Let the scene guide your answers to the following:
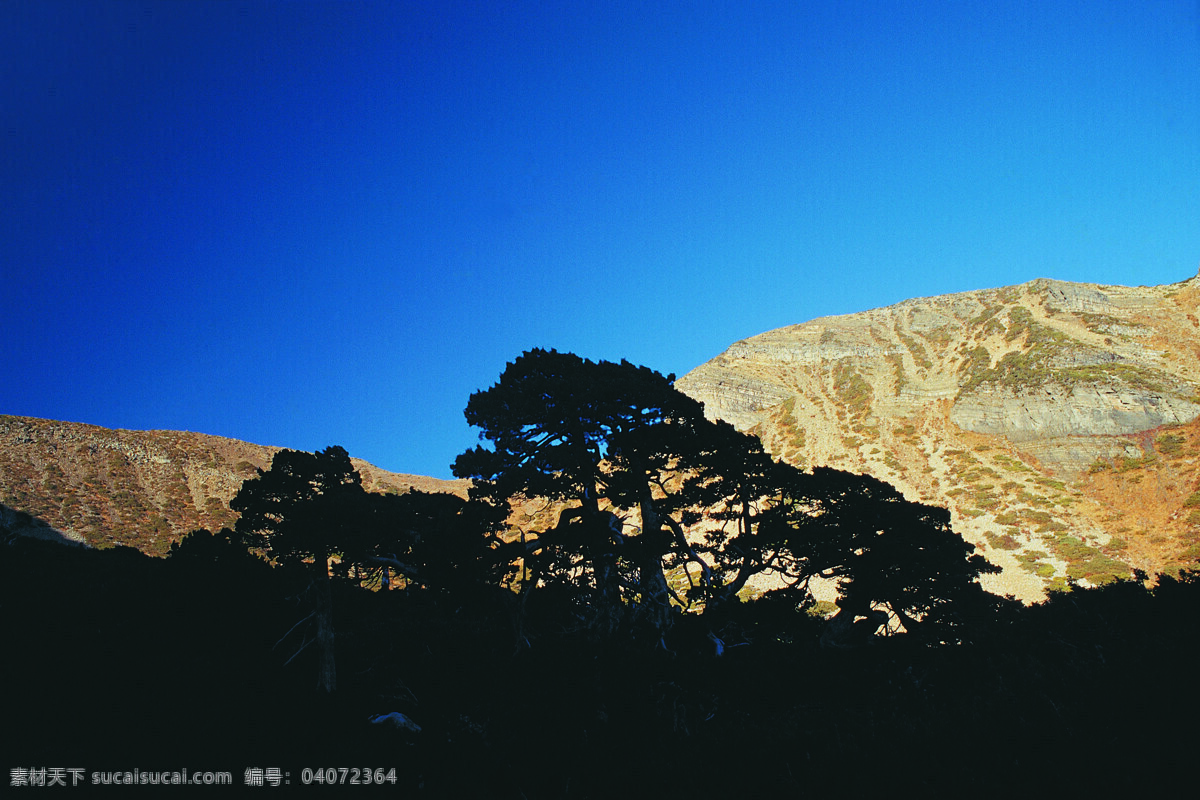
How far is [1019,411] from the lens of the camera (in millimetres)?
61906

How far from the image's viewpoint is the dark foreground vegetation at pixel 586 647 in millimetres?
7629

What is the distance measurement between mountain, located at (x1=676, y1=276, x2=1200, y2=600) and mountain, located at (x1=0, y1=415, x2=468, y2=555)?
64664 millimetres

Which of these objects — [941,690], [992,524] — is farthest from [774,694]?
[992,524]

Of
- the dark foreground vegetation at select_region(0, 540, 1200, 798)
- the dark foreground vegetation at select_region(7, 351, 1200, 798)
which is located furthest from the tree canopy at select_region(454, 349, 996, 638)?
the dark foreground vegetation at select_region(0, 540, 1200, 798)

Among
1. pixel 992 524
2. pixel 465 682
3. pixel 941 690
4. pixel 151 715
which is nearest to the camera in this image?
pixel 151 715

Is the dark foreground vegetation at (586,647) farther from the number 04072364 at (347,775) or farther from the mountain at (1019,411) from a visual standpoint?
the mountain at (1019,411)

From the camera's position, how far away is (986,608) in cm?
1895

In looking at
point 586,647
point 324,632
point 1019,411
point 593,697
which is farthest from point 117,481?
point 1019,411

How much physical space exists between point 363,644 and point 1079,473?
2471 inches

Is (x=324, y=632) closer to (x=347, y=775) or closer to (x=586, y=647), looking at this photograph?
(x=347, y=775)

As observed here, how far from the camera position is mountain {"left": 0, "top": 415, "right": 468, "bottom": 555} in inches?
2019

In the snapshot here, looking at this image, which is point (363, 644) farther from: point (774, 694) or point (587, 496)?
point (774, 694)

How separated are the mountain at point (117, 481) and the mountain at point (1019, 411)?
2546 inches

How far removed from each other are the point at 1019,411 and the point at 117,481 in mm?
103421
